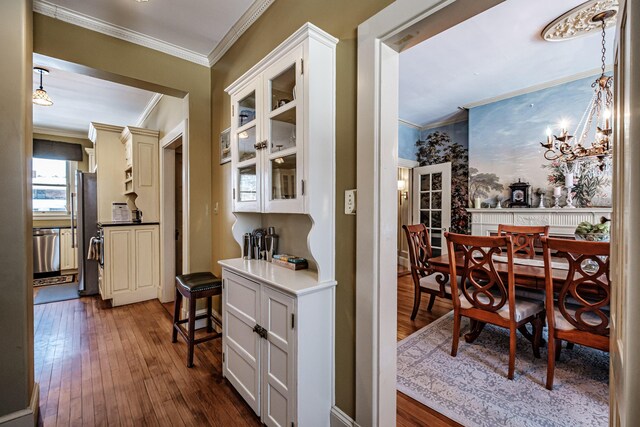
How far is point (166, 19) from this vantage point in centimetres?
232

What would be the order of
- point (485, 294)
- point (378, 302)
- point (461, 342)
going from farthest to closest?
point (461, 342)
point (485, 294)
point (378, 302)

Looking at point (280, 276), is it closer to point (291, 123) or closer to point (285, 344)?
point (285, 344)

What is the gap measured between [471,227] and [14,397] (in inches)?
206

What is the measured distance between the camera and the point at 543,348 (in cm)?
253

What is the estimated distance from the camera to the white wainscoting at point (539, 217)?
3.55m

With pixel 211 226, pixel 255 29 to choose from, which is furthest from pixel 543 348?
pixel 255 29

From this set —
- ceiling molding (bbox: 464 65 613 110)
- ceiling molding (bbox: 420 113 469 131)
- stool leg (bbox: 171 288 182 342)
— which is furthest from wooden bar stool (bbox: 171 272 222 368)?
ceiling molding (bbox: 420 113 469 131)

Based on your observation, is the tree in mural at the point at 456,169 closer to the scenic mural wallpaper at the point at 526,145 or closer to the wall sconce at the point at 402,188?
the scenic mural wallpaper at the point at 526,145

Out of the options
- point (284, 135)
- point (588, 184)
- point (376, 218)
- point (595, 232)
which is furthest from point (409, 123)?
point (376, 218)

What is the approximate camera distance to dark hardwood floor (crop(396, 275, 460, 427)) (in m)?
1.72

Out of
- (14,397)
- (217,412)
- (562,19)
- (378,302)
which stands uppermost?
(562,19)

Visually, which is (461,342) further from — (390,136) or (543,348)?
(390,136)

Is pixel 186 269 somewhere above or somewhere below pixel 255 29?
below

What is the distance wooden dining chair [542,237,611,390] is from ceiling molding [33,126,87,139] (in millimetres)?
7767
